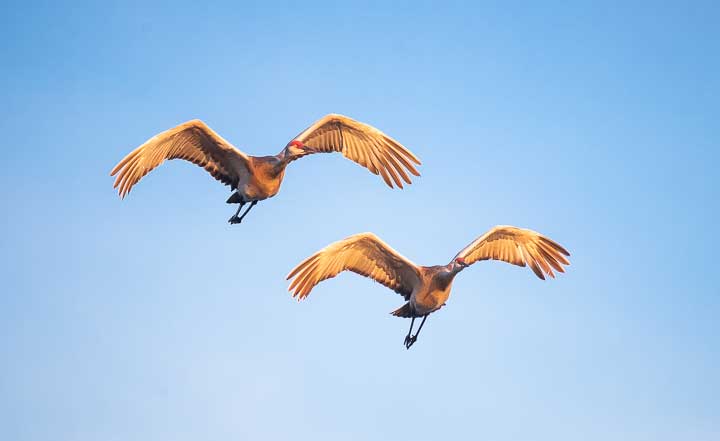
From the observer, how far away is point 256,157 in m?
26.9

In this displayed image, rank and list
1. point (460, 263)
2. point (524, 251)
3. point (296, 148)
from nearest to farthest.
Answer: point (460, 263) → point (296, 148) → point (524, 251)

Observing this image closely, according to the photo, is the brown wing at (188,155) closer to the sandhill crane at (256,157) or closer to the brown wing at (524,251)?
the sandhill crane at (256,157)

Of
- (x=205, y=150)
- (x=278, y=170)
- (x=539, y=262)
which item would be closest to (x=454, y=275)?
(x=539, y=262)

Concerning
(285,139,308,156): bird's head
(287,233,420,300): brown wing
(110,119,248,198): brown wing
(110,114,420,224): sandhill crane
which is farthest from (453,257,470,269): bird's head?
(110,119,248,198): brown wing

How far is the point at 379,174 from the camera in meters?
27.7

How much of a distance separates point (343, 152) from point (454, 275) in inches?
171

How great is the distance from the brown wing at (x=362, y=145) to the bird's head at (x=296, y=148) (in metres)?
0.19

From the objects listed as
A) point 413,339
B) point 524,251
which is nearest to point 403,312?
point 413,339

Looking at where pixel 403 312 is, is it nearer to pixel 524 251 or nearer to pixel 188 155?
pixel 524 251

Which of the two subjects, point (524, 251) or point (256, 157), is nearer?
point (256, 157)

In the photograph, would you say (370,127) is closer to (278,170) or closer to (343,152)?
(343,152)

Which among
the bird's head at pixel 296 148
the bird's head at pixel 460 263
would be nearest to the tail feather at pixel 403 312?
the bird's head at pixel 460 263

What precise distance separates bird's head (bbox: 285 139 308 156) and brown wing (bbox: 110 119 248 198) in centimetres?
110

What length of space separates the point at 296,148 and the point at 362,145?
1.97 m
